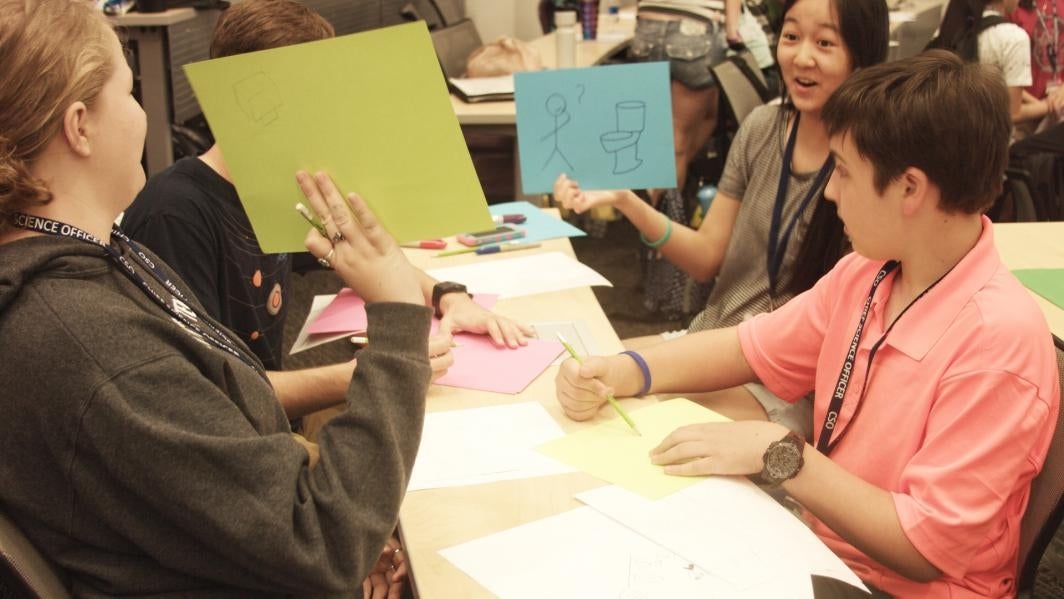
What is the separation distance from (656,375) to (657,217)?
0.77 m

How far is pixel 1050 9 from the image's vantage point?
4.36m

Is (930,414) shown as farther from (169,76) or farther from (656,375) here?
(169,76)

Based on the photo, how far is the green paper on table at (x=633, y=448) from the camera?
4.02 ft

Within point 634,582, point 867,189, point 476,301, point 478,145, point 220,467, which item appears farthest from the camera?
point 478,145

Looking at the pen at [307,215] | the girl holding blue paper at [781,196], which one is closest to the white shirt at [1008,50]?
the girl holding blue paper at [781,196]

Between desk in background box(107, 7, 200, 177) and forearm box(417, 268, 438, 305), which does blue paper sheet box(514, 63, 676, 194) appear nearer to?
forearm box(417, 268, 438, 305)

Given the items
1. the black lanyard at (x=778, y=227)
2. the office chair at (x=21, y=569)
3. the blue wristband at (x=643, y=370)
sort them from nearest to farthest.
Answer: the office chair at (x=21, y=569) < the blue wristband at (x=643, y=370) < the black lanyard at (x=778, y=227)

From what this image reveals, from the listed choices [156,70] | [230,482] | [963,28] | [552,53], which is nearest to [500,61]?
[552,53]

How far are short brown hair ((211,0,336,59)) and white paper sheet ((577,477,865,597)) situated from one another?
0.98m

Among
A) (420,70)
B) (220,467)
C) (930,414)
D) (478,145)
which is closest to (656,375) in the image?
(930,414)

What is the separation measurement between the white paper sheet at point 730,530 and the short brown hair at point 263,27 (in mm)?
979

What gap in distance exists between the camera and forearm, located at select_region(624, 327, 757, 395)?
154 cm

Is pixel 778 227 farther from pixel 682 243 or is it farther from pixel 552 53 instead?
pixel 552 53

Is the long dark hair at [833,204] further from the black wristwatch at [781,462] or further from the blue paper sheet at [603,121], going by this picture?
the black wristwatch at [781,462]
